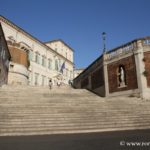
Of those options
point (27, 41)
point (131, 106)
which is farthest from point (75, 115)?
point (27, 41)

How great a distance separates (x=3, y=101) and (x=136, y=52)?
12148 mm

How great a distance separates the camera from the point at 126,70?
65.6ft

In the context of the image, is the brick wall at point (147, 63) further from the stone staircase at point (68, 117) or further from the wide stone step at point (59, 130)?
the wide stone step at point (59, 130)

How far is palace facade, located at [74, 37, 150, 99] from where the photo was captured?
18.5 meters

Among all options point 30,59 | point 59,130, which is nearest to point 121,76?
point 59,130

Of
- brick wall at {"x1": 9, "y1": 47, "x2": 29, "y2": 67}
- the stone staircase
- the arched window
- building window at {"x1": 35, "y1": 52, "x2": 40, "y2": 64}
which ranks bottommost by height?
the stone staircase

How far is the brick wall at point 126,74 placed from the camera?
62.9 ft

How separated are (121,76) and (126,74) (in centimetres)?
59

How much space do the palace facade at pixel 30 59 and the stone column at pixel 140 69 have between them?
18706 millimetres

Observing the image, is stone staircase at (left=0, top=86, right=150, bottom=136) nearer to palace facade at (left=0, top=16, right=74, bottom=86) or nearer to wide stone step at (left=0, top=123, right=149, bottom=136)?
wide stone step at (left=0, top=123, right=149, bottom=136)

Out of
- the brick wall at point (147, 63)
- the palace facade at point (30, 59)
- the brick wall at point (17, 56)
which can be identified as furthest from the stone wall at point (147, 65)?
the brick wall at point (17, 56)

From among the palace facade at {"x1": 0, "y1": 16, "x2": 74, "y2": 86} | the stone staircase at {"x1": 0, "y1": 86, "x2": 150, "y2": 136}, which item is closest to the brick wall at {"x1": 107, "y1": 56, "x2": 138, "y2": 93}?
the stone staircase at {"x1": 0, "y1": 86, "x2": 150, "y2": 136}

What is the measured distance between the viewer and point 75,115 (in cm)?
1191

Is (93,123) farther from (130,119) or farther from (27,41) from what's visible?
(27,41)
